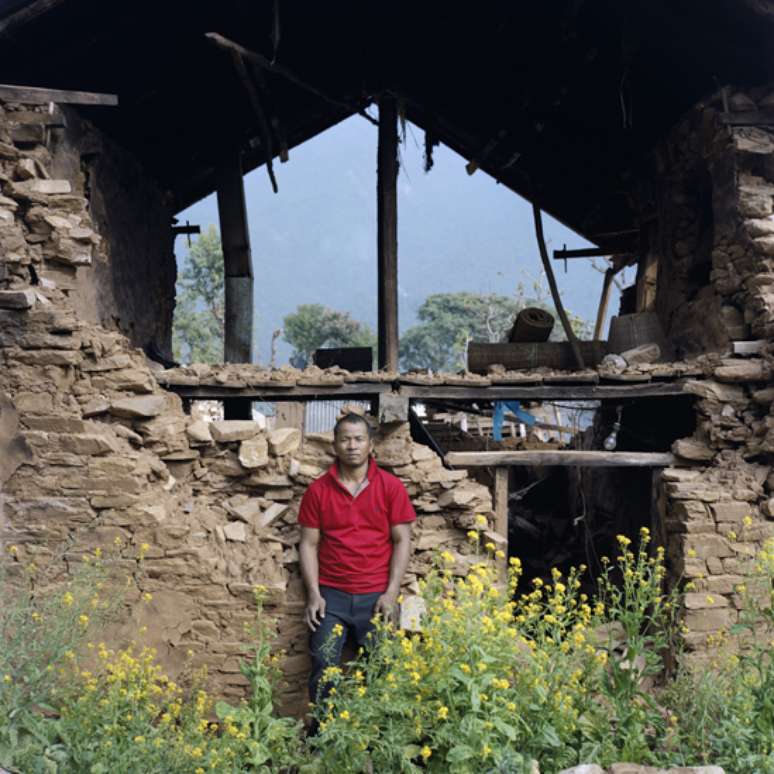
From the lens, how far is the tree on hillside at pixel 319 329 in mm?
38000

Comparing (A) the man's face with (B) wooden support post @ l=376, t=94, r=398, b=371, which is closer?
(A) the man's face

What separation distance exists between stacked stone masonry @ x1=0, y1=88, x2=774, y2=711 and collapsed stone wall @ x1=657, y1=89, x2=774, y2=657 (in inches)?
0.8

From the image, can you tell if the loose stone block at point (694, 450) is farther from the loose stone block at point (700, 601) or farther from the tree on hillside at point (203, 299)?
the tree on hillside at point (203, 299)

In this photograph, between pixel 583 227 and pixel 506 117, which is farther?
pixel 583 227

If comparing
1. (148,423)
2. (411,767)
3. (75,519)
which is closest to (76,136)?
(148,423)

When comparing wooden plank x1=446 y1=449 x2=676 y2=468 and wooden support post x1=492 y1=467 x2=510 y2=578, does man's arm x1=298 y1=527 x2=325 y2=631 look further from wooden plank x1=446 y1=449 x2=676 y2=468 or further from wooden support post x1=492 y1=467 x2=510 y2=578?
wooden support post x1=492 y1=467 x2=510 y2=578

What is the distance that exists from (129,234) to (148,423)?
9.88ft

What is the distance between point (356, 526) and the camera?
5.93 m

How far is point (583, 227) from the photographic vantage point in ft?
37.8

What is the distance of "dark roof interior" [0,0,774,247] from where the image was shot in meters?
7.54

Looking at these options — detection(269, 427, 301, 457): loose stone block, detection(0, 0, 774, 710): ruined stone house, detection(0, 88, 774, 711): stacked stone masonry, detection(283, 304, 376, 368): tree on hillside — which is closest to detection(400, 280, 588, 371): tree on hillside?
detection(283, 304, 376, 368): tree on hillside

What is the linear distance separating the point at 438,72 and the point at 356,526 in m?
6.39

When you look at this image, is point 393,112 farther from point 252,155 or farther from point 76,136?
point 76,136

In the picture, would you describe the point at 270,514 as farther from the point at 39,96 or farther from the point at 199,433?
the point at 39,96
